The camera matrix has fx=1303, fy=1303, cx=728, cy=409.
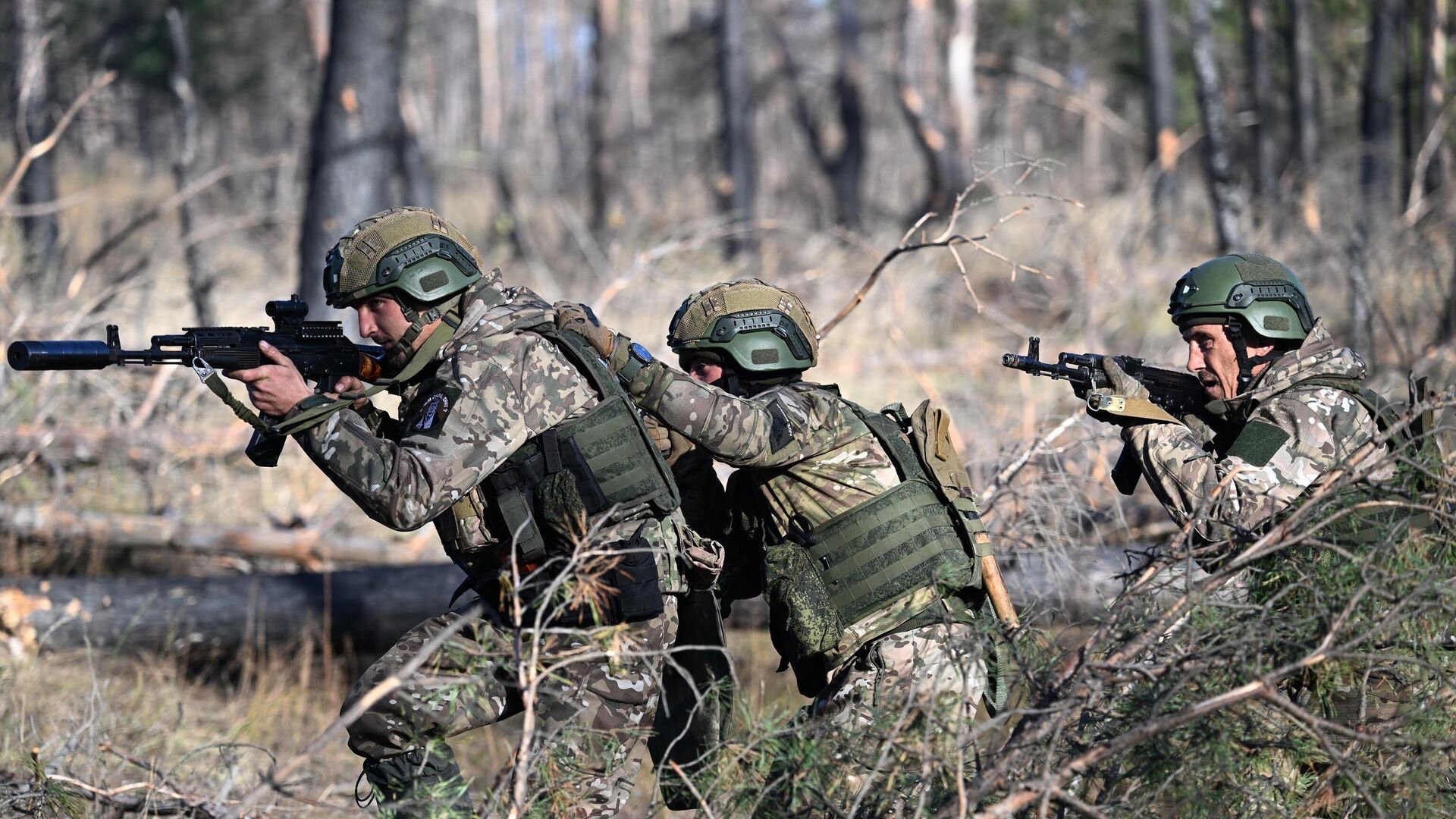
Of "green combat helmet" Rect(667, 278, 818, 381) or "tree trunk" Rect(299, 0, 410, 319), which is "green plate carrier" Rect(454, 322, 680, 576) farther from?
"tree trunk" Rect(299, 0, 410, 319)

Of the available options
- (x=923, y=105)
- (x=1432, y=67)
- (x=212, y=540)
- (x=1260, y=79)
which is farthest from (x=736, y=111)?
(x=212, y=540)

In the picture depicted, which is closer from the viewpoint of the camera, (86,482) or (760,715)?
(760,715)

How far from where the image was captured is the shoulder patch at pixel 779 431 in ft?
11.2

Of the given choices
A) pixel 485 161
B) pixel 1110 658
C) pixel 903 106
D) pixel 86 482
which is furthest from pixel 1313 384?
pixel 485 161

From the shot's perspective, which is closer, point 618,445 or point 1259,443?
point 618,445

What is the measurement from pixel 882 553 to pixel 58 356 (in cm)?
213

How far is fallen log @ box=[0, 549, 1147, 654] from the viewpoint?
5324 millimetres

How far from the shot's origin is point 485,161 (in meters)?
19.3

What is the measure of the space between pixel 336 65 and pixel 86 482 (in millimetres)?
3467

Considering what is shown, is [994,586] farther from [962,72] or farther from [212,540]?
[962,72]

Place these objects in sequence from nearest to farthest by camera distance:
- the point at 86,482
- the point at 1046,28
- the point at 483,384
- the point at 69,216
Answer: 1. the point at 483,384
2. the point at 86,482
3. the point at 69,216
4. the point at 1046,28

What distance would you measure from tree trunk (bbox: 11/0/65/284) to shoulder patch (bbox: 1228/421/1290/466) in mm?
7402

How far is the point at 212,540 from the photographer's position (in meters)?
6.30

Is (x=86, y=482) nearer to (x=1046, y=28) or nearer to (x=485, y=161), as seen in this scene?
(x=485, y=161)
